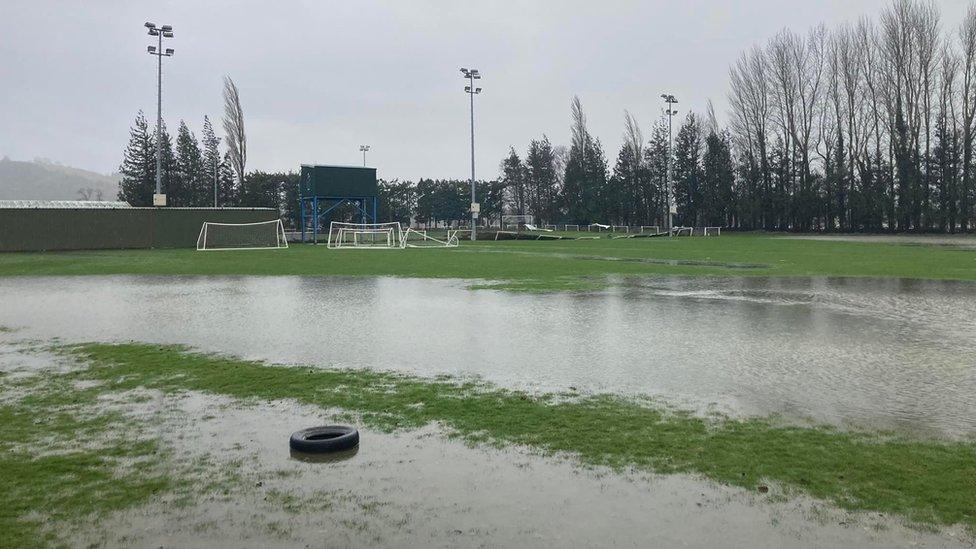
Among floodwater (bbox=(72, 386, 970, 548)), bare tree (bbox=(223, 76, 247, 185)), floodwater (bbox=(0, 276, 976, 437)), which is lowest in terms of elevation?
floodwater (bbox=(72, 386, 970, 548))

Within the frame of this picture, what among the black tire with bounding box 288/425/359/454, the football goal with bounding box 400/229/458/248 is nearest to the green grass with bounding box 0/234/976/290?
the black tire with bounding box 288/425/359/454

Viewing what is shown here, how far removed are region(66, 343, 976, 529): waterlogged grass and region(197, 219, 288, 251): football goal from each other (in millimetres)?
37668

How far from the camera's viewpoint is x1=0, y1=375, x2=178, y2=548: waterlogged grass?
13.0ft

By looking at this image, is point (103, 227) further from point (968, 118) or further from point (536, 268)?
point (968, 118)

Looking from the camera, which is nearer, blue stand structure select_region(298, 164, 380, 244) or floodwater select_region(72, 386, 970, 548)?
floodwater select_region(72, 386, 970, 548)

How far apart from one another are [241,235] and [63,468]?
138 ft

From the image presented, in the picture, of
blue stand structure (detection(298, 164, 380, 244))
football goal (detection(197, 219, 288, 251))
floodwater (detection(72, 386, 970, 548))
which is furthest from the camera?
blue stand structure (detection(298, 164, 380, 244))

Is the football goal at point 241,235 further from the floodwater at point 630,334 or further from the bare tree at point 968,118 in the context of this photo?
the bare tree at point 968,118

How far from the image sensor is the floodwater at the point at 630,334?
22.3 ft

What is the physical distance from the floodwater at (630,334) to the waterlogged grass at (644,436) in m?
0.50

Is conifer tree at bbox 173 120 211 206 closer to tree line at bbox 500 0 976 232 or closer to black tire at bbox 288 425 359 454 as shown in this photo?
tree line at bbox 500 0 976 232

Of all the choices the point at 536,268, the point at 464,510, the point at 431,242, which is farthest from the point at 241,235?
the point at 464,510

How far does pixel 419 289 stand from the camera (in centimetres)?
1719

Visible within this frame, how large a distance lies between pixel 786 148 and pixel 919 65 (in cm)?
1391
